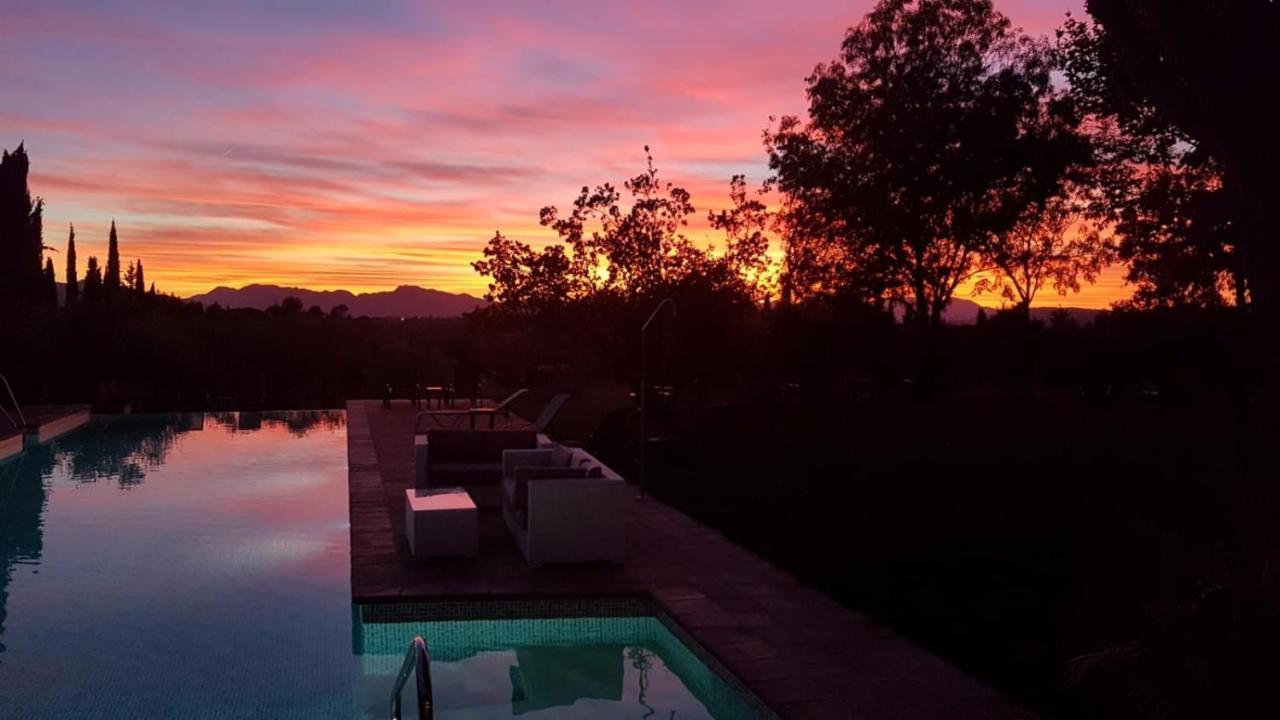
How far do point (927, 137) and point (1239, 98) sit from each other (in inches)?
729

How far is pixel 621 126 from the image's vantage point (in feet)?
57.4

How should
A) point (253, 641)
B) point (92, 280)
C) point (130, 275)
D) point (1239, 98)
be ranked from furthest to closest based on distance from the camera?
point (130, 275), point (92, 280), point (253, 641), point (1239, 98)

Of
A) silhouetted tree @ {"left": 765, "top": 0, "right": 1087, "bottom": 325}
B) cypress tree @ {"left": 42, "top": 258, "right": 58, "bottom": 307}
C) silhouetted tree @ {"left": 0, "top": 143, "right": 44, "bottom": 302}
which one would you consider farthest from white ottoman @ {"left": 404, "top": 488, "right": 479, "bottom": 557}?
silhouetted tree @ {"left": 0, "top": 143, "right": 44, "bottom": 302}

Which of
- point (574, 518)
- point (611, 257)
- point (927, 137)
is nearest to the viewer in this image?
point (574, 518)

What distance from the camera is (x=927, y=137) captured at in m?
22.0

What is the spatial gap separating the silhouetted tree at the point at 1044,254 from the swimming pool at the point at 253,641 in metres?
19.3

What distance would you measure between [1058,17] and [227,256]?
20098 millimetres

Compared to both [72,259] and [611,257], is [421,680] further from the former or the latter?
[72,259]

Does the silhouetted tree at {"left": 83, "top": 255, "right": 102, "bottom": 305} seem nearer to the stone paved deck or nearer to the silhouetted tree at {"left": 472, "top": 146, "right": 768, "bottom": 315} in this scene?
the silhouetted tree at {"left": 472, "top": 146, "right": 768, "bottom": 315}

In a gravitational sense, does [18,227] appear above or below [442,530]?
above

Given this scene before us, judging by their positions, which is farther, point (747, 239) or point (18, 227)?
point (18, 227)

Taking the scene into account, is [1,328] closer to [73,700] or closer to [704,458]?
[704,458]

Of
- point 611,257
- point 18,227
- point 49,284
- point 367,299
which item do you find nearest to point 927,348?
point 611,257

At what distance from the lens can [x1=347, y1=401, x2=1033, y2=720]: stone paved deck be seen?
A: 14.7ft
